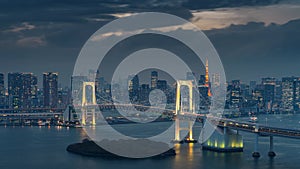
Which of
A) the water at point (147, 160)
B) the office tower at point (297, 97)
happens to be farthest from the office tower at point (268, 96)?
the water at point (147, 160)

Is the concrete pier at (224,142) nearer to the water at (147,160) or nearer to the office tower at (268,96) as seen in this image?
the water at (147,160)

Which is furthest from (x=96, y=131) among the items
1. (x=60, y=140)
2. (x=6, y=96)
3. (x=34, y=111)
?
(x=6, y=96)

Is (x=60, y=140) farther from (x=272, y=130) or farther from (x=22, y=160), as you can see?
(x=272, y=130)

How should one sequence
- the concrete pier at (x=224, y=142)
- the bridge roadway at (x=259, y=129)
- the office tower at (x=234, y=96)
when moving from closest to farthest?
the bridge roadway at (x=259, y=129) → the concrete pier at (x=224, y=142) → the office tower at (x=234, y=96)

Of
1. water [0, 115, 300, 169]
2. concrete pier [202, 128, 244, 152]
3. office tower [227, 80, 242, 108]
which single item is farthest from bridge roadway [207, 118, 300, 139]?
office tower [227, 80, 242, 108]

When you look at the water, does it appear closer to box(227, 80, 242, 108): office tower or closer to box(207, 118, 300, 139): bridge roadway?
box(207, 118, 300, 139): bridge roadway

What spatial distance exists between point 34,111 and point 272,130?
1659 centimetres

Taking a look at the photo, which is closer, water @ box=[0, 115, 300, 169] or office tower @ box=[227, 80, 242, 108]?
water @ box=[0, 115, 300, 169]

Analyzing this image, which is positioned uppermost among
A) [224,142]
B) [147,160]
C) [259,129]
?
[259,129]

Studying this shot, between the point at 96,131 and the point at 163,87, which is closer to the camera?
the point at 96,131

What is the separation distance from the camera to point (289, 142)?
48.3 ft

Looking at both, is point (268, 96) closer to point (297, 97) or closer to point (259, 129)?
point (297, 97)

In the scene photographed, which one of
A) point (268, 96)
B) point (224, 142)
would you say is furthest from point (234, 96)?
point (224, 142)

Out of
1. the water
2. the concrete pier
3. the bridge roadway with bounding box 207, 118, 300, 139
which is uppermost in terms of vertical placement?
the bridge roadway with bounding box 207, 118, 300, 139
